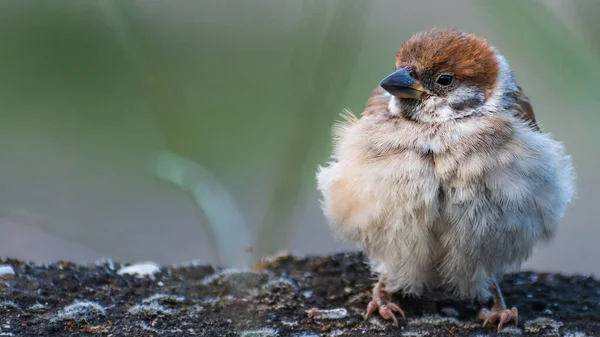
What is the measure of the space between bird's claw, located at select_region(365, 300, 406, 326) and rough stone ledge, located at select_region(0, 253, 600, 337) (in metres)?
0.05

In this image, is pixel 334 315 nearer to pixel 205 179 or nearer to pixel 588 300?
pixel 588 300

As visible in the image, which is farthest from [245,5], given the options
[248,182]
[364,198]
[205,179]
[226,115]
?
[205,179]

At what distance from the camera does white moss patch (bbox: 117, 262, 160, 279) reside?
450 cm

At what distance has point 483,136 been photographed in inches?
156

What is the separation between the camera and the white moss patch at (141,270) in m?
4.50

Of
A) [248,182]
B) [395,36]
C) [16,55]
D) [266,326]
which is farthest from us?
[395,36]

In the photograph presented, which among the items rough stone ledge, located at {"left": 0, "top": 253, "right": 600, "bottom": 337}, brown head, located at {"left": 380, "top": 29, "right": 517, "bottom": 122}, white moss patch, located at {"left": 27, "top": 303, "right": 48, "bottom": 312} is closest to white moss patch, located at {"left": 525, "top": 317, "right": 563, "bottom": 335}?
rough stone ledge, located at {"left": 0, "top": 253, "right": 600, "bottom": 337}

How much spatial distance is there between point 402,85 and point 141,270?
185 cm

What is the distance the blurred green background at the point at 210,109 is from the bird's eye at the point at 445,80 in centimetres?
52

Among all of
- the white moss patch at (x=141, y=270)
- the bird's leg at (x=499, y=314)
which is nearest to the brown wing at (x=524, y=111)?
the bird's leg at (x=499, y=314)

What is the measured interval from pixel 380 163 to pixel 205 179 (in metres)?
2.00

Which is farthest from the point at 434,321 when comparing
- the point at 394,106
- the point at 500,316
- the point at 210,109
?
the point at 210,109

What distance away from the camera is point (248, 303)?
4.15m

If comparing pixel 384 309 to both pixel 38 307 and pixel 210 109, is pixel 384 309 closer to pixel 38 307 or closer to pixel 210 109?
pixel 38 307
